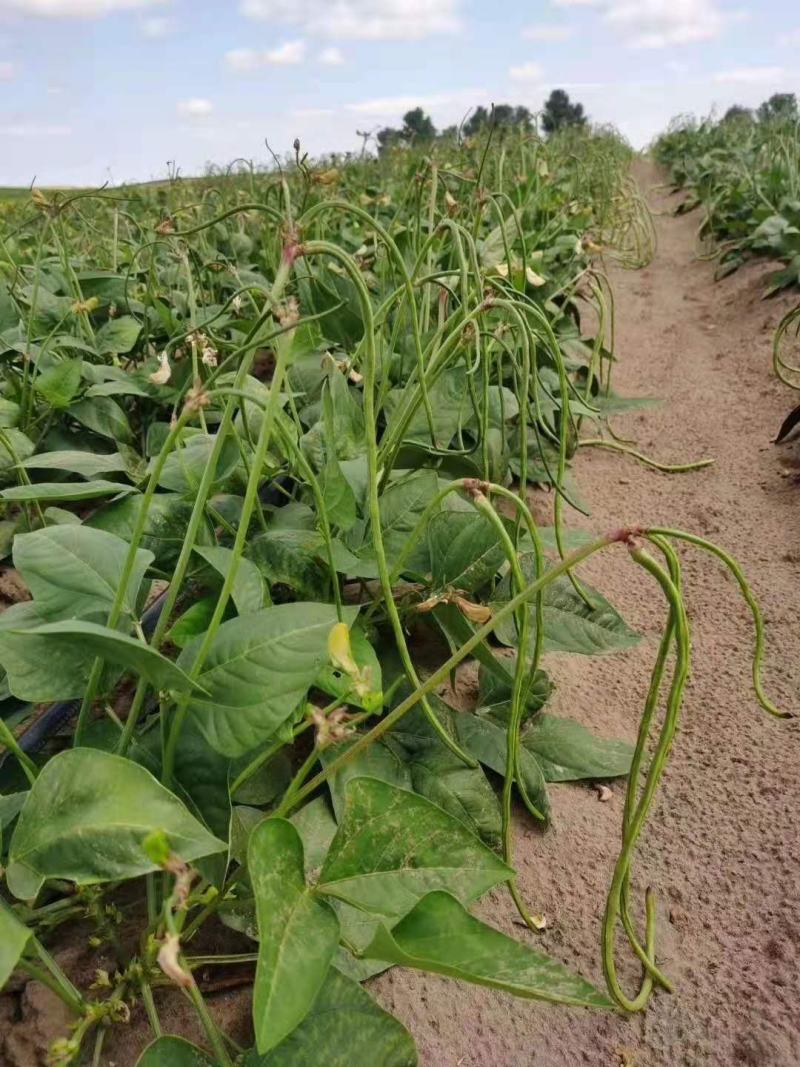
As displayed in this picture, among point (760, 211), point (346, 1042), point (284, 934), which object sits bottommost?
point (346, 1042)

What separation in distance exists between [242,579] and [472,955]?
347mm

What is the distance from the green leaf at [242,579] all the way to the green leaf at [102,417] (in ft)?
1.83

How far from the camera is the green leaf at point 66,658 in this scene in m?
0.48

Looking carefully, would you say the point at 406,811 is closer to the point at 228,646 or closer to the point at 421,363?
the point at 228,646

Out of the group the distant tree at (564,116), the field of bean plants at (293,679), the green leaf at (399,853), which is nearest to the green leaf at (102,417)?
the field of bean plants at (293,679)

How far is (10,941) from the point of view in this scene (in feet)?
1.47

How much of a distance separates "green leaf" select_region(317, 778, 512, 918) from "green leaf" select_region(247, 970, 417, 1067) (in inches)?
2.6

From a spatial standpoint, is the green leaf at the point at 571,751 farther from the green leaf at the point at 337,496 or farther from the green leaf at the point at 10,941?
the green leaf at the point at 10,941

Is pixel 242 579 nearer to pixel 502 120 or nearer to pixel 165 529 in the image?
pixel 165 529

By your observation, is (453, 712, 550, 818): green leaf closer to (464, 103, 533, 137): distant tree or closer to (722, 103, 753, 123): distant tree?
(464, 103, 533, 137): distant tree

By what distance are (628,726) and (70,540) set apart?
0.66 meters

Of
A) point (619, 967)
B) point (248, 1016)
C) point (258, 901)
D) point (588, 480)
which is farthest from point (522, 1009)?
point (588, 480)

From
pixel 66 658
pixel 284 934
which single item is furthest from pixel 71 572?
pixel 284 934

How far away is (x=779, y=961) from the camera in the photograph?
0.72 metres
